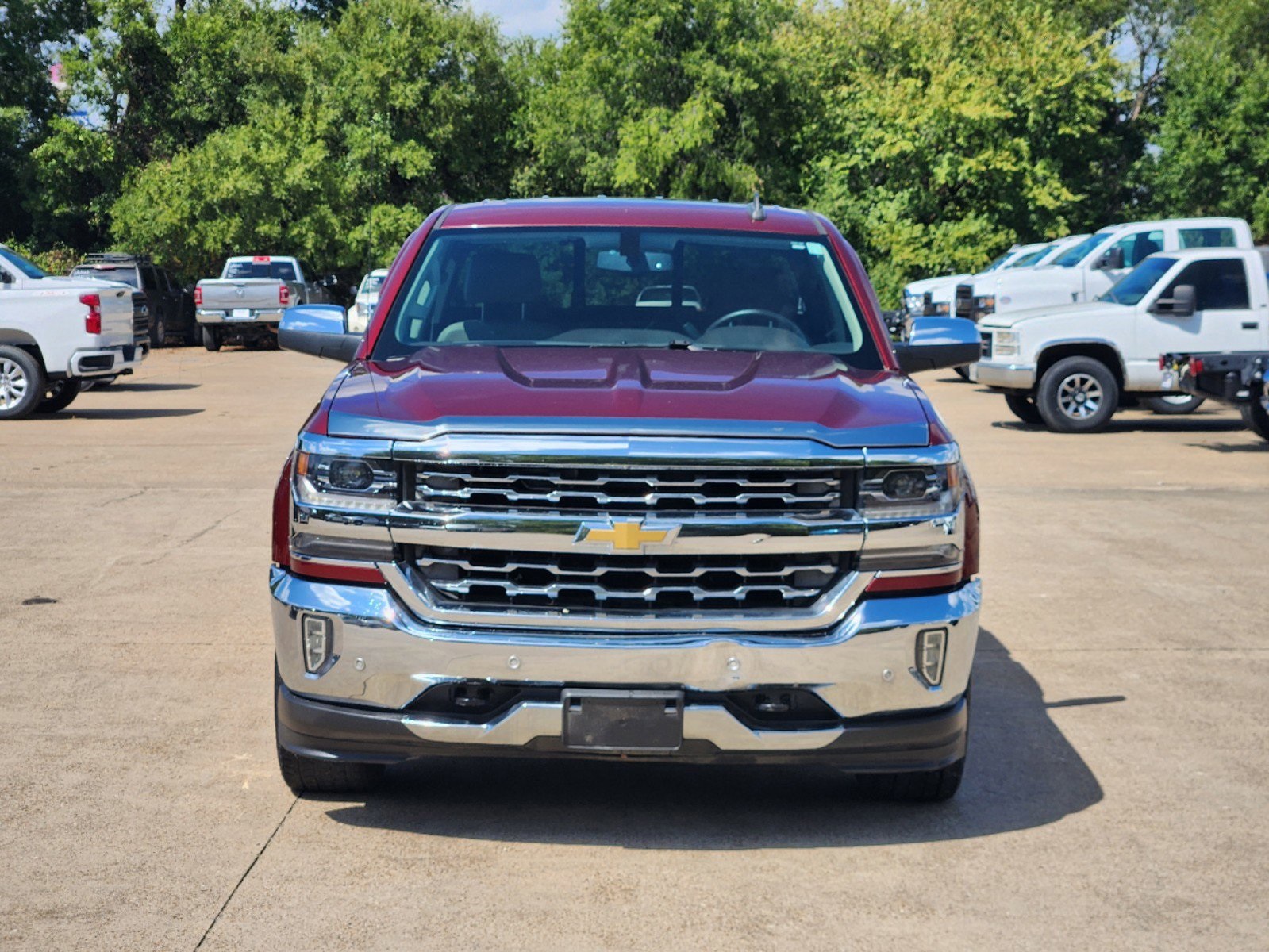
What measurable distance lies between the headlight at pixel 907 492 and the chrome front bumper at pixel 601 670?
9.3 inches

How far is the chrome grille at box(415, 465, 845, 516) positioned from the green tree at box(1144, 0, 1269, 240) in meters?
49.7

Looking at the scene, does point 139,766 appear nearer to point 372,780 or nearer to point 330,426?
point 372,780

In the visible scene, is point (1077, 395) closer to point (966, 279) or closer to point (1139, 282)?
point (1139, 282)

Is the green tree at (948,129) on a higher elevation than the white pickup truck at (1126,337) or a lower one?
higher

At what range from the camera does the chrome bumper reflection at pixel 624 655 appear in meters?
4.65

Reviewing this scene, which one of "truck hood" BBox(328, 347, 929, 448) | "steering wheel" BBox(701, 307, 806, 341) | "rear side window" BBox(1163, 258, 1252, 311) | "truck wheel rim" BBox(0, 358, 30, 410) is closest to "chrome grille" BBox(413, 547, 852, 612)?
"truck hood" BBox(328, 347, 929, 448)

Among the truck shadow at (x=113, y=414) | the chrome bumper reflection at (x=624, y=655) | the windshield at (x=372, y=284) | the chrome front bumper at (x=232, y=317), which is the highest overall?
the chrome bumper reflection at (x=624, y=655)

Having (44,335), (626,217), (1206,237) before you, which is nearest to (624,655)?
(626,217)

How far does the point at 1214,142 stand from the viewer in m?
51.7

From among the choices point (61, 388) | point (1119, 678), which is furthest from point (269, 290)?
point (1119, 678)

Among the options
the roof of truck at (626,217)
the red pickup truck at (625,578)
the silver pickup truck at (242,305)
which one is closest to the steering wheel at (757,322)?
the roof of truck at (626,217)

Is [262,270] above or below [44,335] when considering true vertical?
below

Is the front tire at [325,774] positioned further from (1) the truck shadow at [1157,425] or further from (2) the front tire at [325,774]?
(1) the truck shadow at [1157,425]

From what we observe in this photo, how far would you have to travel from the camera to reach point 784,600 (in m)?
4.75
